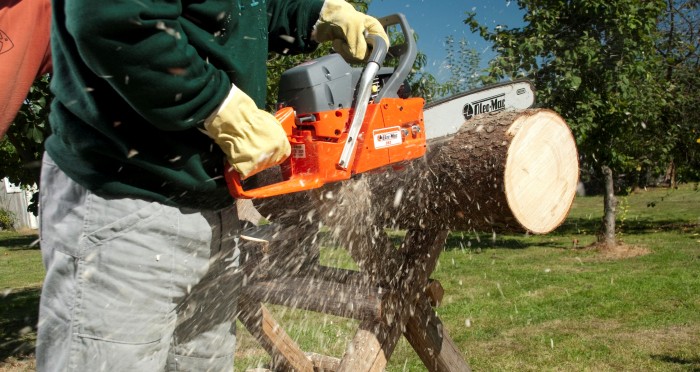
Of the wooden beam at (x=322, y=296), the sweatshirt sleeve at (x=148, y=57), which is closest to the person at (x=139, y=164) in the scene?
the sweatshirt sleeve at (x=148, y=57)

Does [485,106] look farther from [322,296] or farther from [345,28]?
[322,296]

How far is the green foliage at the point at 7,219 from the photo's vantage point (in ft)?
58.9

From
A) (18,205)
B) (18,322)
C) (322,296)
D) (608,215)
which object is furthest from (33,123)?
(18,205)

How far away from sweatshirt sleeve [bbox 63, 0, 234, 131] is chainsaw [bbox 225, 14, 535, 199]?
513mm

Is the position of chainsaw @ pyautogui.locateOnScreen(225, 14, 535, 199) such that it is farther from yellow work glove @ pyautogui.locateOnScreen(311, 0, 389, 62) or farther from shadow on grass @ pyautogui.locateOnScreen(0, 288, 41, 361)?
shadow on grass @ pyautogui.locateOnScreen(0, 288, 41, 361)

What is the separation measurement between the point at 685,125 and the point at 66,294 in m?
8.91

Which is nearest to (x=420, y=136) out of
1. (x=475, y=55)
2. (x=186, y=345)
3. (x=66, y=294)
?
(x=186, y=345)

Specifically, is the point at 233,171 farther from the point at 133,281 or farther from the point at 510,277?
the point at 510,277

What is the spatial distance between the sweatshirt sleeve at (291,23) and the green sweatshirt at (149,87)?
48 cm

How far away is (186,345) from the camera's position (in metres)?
1.68

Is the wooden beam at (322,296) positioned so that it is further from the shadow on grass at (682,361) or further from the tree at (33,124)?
the shadow on grass at (682,361)

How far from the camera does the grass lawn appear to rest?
157 inches

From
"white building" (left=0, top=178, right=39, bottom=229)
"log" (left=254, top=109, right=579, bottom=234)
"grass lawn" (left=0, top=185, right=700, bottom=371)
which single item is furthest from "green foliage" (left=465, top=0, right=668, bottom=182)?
"white building" (left=0, top=178, right=39, bottom=229)

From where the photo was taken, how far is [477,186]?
7.82ft
